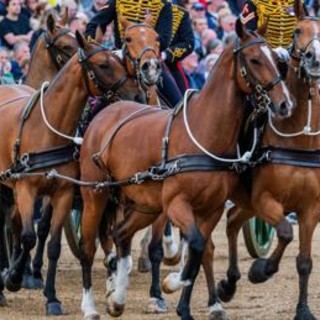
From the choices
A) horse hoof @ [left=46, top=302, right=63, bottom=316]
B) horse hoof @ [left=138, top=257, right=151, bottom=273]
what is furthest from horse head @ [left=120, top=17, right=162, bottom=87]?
horse hoof @ [left=138, top=257, right=151, bottom=273]

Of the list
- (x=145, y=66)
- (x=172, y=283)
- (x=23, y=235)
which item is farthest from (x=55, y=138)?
(x=172, y=283)

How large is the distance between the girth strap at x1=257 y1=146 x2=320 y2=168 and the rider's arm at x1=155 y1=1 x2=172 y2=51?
101 inches

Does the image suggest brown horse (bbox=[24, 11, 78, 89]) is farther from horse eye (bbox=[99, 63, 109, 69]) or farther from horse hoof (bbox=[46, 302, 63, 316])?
horse hoof (bbox=[46, 302, 63, 316])

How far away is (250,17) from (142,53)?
860mm

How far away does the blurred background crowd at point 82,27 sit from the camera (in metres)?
16.5

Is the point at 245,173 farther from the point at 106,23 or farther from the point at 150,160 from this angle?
the point at 106,23

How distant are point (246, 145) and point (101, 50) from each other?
61.2 inches

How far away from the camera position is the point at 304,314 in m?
10.9

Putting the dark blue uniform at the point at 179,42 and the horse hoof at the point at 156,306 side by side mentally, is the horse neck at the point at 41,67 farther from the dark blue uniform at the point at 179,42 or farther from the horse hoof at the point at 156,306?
the horse hoof at the point at 156,306

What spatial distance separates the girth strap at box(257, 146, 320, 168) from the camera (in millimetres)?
10898

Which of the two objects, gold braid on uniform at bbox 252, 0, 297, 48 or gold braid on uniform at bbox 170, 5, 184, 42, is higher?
gold braid on uniform at bbox 252, 0, 297, 48

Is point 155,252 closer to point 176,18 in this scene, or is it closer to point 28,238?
point 28,238

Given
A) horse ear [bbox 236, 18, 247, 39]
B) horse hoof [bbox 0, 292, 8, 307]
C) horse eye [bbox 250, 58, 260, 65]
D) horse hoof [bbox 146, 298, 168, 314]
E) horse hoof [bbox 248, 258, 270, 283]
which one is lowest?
horse hoof [bbox 0, 292, 8, 307]

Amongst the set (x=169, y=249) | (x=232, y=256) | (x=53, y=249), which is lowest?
(x=169, y=249)
